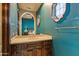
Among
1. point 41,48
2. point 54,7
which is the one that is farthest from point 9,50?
point 54,7

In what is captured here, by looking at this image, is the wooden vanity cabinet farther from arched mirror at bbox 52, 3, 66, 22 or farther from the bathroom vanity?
arched mirror at bbox 52, 3, 66, 22

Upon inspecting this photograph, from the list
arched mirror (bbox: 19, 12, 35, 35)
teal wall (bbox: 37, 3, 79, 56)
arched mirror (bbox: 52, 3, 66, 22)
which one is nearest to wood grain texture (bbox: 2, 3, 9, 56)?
arched mirror (bbox: 19, 12, 35, 35)

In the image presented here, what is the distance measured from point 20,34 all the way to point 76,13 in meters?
0.71

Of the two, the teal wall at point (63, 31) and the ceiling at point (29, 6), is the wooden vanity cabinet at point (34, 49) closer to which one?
the teal wall at point (63, 31)

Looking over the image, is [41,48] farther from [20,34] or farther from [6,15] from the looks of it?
[6,15]

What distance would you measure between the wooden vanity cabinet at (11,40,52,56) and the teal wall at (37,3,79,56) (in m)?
0.07

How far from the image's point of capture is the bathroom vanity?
1920mm

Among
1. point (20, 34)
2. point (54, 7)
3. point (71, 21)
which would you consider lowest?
point (20, 34)

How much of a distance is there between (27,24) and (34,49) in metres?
0.31

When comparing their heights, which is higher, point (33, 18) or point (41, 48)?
point (33, 18)

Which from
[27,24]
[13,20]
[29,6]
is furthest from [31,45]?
[29,6]

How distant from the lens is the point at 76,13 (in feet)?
6.22

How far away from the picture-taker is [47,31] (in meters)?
1.95

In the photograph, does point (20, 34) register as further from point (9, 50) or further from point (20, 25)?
point (9, 50)
